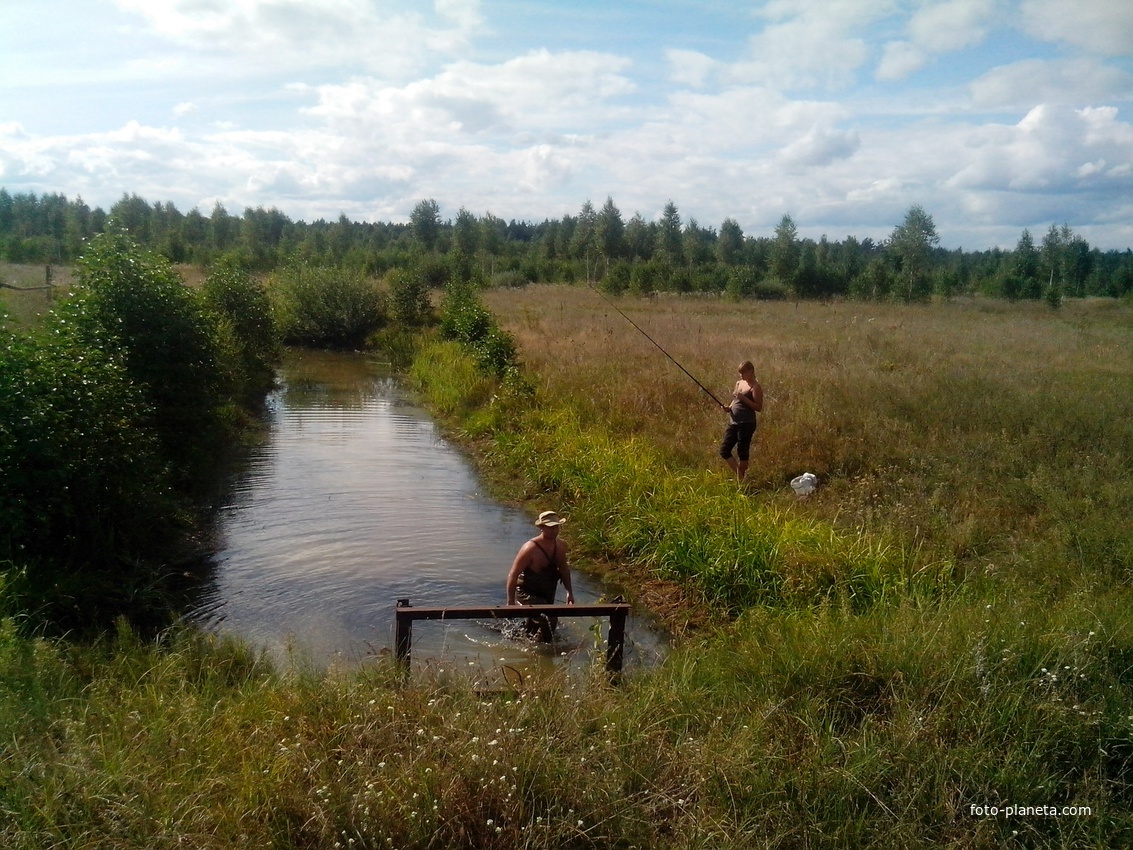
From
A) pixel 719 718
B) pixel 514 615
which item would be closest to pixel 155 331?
pixel 514 615

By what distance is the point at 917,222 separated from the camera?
69.0 m

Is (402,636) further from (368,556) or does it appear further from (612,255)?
(612,255)

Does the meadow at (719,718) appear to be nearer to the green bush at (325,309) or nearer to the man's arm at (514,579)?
the man's arm at (514,579)

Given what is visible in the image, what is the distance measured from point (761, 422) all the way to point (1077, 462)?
4.31 m

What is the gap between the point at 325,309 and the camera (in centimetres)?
3262

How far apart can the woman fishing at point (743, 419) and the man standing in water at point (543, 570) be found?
3.78 m

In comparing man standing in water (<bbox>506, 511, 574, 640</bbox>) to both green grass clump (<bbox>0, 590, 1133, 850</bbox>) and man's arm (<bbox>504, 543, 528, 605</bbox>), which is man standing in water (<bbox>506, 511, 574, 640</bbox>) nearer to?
man's arm (<bbox>504, 543, 528, 605</bbox>)

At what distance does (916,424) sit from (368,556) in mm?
8639

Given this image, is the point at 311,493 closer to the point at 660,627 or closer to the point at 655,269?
A: the point at 660,627

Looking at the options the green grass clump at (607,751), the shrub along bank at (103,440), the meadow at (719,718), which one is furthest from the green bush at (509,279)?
the green grass clump at (607,751)

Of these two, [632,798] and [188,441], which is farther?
[188,441]

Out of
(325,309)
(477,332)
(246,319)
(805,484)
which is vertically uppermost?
(325,309)

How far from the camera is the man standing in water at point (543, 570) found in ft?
24.9

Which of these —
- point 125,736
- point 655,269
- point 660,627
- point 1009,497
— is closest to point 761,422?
point 1009,497
